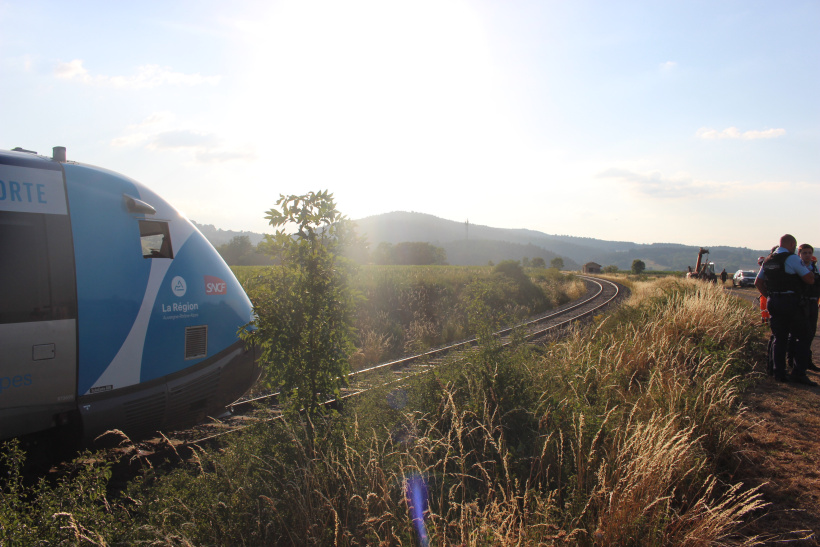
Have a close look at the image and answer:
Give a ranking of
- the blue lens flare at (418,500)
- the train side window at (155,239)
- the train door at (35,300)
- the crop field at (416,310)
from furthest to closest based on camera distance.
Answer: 1. the crop field at (416,310)
2. the train side window at (155,239)
3. the train door at (35,300)
4. the blue lens flare at (418,500)

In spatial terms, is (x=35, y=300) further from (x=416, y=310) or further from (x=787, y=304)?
(x=416, y=310)

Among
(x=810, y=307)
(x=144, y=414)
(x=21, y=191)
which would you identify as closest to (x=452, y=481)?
(x=144, y=414)

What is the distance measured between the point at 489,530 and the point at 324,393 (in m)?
1.87

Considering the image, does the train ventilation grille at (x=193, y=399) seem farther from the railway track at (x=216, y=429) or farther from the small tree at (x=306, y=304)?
the small tree at (x=306, y=304)

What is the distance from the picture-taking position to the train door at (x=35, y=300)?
3553 mm

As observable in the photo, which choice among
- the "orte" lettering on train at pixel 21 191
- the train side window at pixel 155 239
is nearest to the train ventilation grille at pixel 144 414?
the train side window at pixel 155 239

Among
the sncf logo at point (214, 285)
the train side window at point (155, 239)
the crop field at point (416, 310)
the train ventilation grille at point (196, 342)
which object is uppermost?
the train side window at point (155, 239)

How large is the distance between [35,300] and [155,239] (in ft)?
3.74

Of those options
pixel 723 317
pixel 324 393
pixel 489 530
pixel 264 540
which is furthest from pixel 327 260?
pixel 723 317

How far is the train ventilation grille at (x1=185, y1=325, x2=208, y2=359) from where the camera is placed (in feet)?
15.1

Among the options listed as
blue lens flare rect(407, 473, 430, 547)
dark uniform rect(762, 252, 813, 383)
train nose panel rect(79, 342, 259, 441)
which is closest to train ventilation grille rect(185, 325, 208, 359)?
train nose panel rect(79, 342, 259, 441)

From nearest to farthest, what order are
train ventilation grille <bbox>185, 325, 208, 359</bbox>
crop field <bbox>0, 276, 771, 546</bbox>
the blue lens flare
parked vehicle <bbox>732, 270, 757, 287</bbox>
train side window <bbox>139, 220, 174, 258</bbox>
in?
crop field <bbox>0, 276, 771, 546</bbox> < the blue lens flare < train side window <bbox>139, 220, 174, 258</bbox> < train ventilation grille <bbox>185, 325, 208, 359</bbox> < parked vehicle <bbox>732, 270, 757, 287</bbox>

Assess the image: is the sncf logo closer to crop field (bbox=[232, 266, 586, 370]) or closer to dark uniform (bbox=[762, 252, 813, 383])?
crop field (bbox=[232, 266, 586, 370])

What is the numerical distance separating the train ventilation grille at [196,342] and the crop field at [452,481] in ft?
3.65
